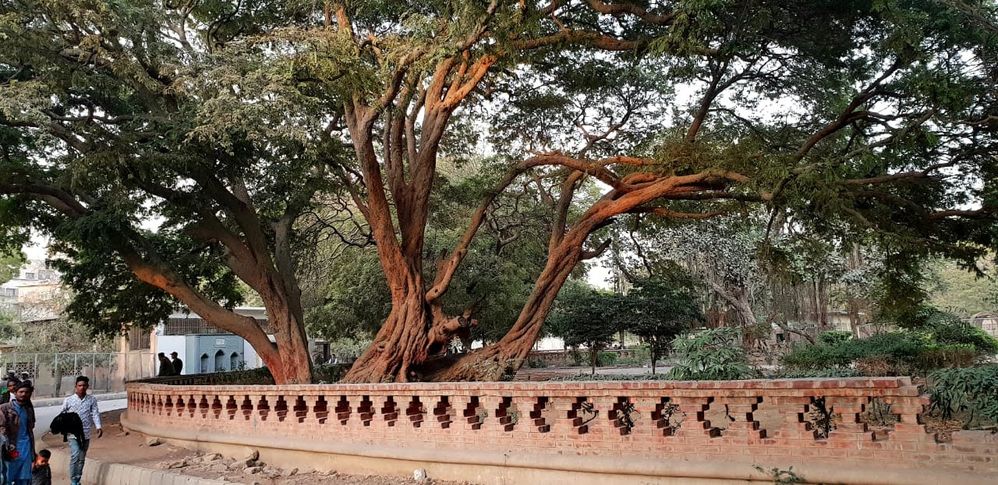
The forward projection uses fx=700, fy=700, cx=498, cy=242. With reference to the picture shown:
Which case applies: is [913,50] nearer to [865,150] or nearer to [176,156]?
[865,150]

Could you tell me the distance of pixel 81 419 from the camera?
874 cm

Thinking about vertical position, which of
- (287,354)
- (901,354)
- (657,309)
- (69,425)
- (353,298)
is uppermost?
(353,298)

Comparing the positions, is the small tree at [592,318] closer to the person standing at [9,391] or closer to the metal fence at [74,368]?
the person standing at [9,391]

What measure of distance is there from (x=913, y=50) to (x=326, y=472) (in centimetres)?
903

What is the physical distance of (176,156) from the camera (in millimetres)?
10398

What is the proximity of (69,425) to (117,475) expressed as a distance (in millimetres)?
904

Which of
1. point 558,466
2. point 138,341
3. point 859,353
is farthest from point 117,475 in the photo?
point 138,341

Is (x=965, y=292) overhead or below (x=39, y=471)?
overhead

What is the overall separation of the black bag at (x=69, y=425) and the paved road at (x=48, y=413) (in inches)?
279

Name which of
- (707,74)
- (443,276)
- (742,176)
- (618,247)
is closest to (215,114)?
(443,276)

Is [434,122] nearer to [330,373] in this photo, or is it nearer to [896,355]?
[330,373]

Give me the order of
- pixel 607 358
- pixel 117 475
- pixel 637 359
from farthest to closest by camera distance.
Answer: pixel 637 359, pixel 607 358, pixel 117 475

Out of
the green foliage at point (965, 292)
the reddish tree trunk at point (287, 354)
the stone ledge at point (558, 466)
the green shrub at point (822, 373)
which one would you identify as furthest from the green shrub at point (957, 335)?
the green foliage at point (965, 292)

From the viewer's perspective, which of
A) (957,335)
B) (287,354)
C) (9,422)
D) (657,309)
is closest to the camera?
(9,422)
